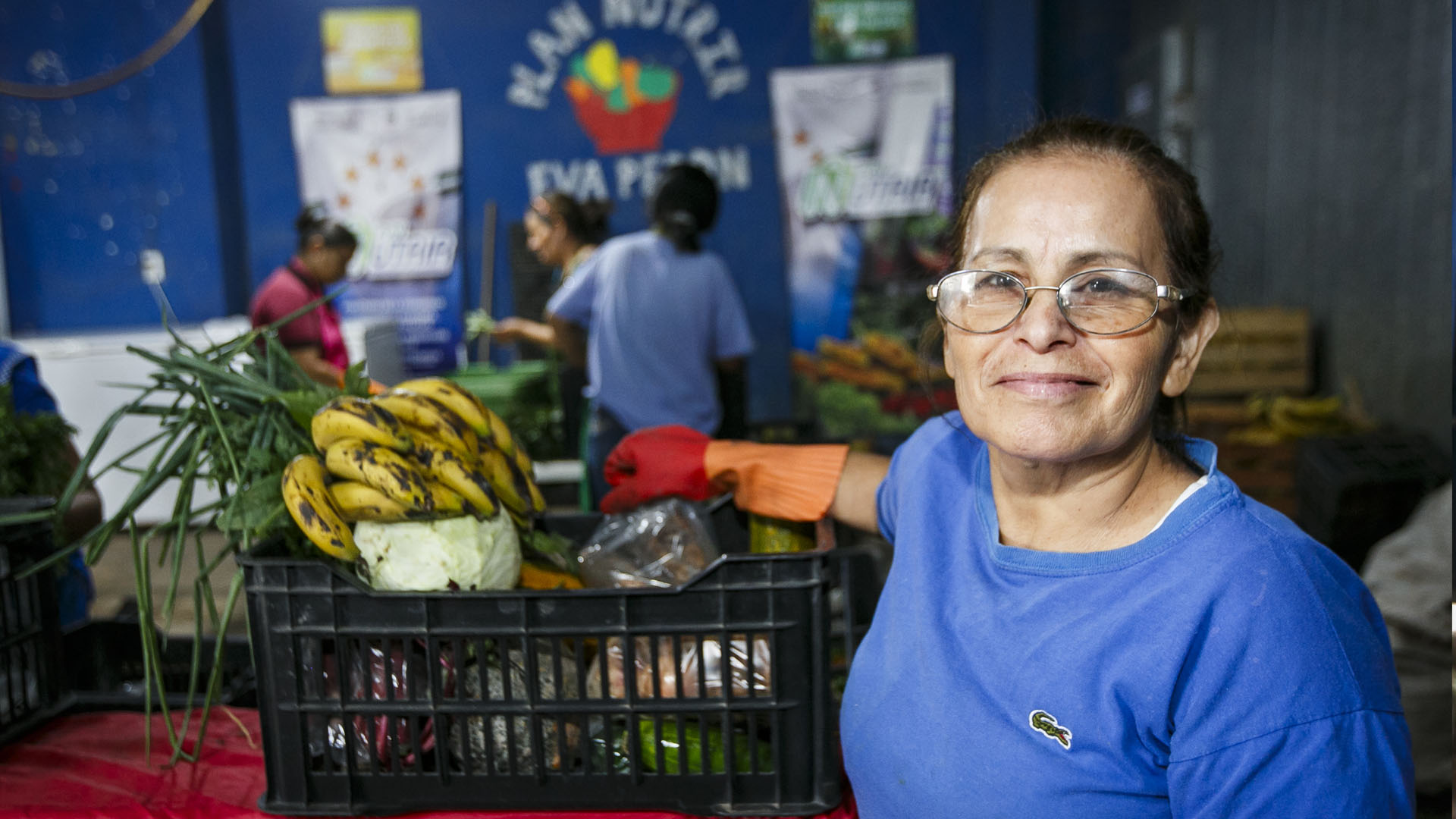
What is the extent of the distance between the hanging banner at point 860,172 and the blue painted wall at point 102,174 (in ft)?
11.9

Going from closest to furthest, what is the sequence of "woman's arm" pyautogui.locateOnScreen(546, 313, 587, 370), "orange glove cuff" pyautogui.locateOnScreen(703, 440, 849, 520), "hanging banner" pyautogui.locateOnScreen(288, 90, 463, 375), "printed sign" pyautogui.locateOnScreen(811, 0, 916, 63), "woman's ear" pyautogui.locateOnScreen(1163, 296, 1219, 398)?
1. "woman's ear" pyautogui.locateOnScreen(1163, 296, 1219, 398)
2. "orange glove cuff" pyautogui.locateOnScreen(703, 440, 849, 520)
3. "woman's arm" pyautogui.locateOnScreen(546, 313, 587, 370)
4. "printed sign" pyautogui.locateOnScreen(811, 0, 916, 63)
5. "hanging banner" pyautogui.locateOnScreen(288, 90, 463, 375)

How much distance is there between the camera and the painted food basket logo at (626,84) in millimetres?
6180

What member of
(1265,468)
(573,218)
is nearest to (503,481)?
(573,218)

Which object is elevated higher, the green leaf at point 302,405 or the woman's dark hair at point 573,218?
the woman's dark hair at point 573,218

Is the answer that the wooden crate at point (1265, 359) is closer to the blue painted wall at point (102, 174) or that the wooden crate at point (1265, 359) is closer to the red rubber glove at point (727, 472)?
the red rubber glove at point (727, 472)

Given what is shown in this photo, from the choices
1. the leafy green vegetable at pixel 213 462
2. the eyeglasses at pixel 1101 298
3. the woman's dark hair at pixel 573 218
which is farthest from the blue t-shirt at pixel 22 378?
the woman's dark hair at pixel 573 218

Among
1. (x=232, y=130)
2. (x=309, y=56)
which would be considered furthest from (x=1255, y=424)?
(x=232, y=130)

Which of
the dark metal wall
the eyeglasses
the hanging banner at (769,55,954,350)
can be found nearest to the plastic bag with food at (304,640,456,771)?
the eyeglasses

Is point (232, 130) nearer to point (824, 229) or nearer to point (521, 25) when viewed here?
point (521, 25)

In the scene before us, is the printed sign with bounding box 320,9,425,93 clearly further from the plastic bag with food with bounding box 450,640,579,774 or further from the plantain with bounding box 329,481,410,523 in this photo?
the plastic bag with food with bounding box 450,640,579,774

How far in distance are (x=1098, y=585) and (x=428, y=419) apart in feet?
2.59

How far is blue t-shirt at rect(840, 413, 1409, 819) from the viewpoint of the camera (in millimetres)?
838

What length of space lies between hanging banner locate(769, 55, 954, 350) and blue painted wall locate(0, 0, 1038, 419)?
0.12m

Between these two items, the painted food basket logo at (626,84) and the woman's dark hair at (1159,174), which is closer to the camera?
the woman's dark hair at (1159,174)
